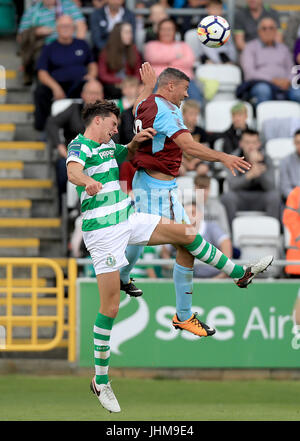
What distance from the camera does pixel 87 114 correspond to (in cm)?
949

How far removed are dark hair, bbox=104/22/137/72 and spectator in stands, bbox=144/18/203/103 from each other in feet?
0.96

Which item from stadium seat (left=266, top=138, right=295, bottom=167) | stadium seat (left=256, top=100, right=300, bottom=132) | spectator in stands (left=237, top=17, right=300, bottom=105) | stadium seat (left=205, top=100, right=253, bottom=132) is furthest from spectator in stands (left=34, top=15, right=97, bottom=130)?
stadium seat (left=266, top=138, right=295, bottom=167)

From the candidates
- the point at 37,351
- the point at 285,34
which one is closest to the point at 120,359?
the point at 37,351

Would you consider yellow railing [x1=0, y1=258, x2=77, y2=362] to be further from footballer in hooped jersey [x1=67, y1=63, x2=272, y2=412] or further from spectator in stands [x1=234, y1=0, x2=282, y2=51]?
spectator in stands [x1=234, y1=0, x2=282, y2=51]

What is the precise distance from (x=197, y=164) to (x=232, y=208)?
0.73m

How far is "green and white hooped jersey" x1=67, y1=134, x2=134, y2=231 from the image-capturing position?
9.38 m

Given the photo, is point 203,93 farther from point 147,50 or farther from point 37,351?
point 37,351

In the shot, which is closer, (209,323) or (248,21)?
(209,323)

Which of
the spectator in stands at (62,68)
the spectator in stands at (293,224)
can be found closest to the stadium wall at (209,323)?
the spectator in stands at (293,224)

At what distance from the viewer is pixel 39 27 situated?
50.2ft

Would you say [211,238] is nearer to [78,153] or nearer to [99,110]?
[99,110]

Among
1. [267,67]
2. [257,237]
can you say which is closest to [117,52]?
[267,67]

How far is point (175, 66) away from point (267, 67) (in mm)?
1502

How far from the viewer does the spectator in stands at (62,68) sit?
1480cm
